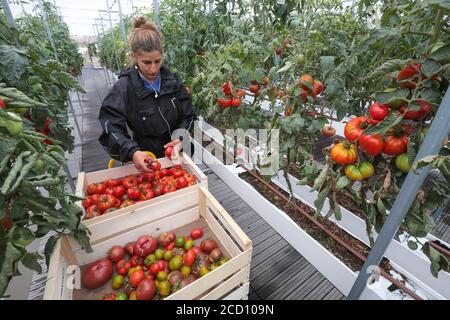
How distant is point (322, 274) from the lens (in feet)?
5.19

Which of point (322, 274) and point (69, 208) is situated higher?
point (69, 208)

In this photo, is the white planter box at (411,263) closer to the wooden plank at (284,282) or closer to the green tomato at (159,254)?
the wooden plank at (284,282)

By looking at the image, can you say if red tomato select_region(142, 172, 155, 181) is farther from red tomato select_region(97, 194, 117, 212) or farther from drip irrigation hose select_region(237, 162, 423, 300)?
drip irrigation hose select_region(237, 162, 423, 300)

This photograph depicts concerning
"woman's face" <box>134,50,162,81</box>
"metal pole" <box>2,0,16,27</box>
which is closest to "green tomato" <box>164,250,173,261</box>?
"woman's face" <box>134,50,162,81</box>

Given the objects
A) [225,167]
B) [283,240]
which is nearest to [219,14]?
[225,167]

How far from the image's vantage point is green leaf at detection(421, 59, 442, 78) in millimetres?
646

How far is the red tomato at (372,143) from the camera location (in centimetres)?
72

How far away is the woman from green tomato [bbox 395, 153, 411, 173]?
1.20 metres

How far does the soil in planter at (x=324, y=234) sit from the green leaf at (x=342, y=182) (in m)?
0.67

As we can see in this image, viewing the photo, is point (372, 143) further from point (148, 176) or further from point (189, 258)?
point (148, 176)

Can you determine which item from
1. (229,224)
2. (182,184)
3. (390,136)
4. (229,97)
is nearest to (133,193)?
(182,184)
